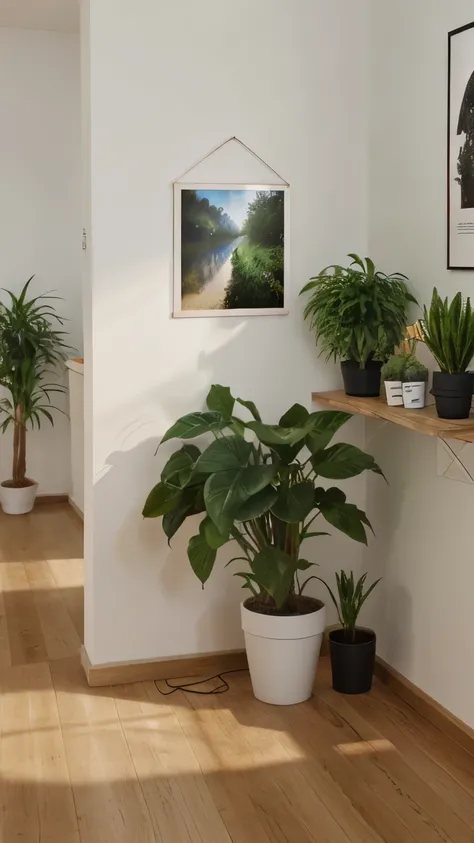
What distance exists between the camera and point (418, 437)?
3053mm

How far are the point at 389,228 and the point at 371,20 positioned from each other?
74 cm

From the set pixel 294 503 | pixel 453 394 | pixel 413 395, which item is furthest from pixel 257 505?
pixel 453 394

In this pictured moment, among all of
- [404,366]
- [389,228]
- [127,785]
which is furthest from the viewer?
[389,228]

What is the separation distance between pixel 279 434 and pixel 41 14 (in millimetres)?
3716

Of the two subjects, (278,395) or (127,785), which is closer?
(127,785)

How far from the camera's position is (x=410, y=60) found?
3.03 metres

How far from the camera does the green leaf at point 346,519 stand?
9.69 feet

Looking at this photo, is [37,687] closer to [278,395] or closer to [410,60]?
[278,395]

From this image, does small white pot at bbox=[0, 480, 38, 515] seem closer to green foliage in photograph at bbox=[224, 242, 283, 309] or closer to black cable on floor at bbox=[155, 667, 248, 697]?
black cable on floor at bbox=[155, 667, 248, 697]

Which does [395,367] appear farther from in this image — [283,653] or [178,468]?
[283,653]

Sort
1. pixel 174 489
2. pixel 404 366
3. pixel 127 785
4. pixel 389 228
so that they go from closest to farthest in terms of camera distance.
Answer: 1. pixel 127 785
2. pixel 404 366
3. pixel 174 489
4. pixel 389 228

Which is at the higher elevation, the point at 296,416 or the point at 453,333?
the point at 453,333

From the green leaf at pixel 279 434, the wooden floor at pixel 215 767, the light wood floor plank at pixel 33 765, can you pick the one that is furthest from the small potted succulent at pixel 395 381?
the light wood floor plank at pixel 33 765

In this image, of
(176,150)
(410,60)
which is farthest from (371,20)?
(176,150)
